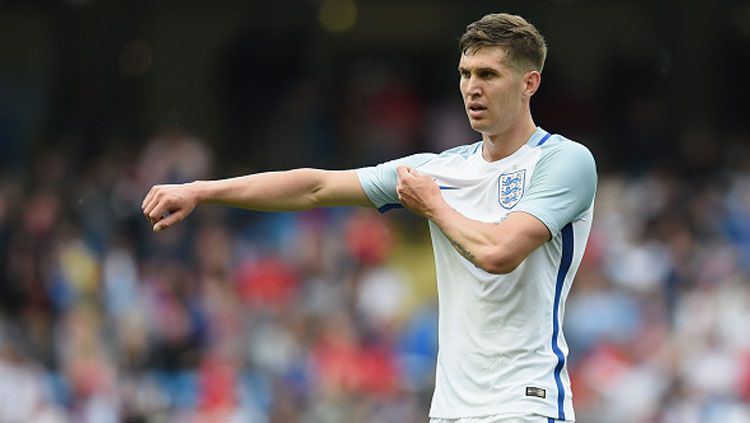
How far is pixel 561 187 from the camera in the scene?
5.14 metres

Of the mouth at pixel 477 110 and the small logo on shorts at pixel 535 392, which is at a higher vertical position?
the mouth at pixel 477 110

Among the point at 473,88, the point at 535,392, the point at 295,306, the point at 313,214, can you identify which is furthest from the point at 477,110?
the point at 313,214

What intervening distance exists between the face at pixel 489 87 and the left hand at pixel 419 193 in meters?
0.30

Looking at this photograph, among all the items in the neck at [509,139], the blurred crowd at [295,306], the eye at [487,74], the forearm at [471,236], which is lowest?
the blurred crowd at [295,306]

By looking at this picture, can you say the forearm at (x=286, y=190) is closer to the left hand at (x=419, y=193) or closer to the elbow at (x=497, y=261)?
the left hand at (x=419, y=193)

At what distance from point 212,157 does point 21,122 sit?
8.01ft

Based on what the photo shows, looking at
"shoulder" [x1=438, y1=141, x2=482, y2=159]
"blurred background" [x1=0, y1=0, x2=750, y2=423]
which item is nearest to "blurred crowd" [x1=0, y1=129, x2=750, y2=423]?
"blurred background" [x1=0, y1=0, x2=750, y2=423]

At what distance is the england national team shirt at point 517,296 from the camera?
16.8 ft

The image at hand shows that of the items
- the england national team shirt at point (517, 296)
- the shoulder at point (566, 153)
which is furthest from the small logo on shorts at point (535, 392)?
the shoulder at point (566, 153)

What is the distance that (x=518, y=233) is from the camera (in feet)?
16.4

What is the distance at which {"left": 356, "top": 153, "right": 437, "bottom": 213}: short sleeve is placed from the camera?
18.0 feet

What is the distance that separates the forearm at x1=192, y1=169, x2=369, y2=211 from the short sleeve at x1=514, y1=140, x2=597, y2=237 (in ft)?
2.40

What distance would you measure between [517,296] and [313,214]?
A: 9.20 metres

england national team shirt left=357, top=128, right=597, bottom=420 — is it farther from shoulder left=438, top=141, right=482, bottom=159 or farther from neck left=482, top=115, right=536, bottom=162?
shoulder left=438, top=141, right=482, bottom=159
